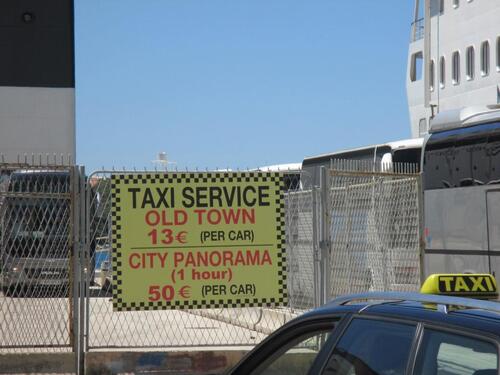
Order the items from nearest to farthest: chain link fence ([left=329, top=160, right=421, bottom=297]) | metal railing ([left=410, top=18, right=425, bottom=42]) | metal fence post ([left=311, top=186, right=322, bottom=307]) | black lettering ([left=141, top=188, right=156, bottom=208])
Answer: black lettering ([left=141, top=188, right=156, bottom=208]), metal fence post ([left=311, top=186, right=322, bottom=307]), chain link fence ([left=329, top=160, right=421, bottom=297]), metal railing ([left=410, top=18, right=425, bottom=42])

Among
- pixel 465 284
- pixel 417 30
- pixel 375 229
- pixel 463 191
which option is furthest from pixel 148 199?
pixel 417 30

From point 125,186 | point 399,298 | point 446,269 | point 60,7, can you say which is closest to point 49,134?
point 60,7

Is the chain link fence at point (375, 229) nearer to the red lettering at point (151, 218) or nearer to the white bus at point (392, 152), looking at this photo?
the red lettering at point (151, 218)

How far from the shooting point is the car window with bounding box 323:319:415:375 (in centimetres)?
381

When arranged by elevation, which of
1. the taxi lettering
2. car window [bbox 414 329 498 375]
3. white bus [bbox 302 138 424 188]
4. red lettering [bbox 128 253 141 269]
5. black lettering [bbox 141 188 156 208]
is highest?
white bus [bbox 302 138 424 188]

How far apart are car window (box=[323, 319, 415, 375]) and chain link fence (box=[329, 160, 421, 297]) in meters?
7.22

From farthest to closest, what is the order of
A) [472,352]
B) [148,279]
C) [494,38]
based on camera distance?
[494,38]
[148,279]
[472,352]

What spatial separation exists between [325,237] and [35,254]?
331 centimetres

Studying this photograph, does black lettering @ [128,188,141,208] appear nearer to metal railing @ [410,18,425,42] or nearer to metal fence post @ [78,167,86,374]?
metal fence post @ [78,167,86,374]

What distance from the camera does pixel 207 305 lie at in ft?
34.2

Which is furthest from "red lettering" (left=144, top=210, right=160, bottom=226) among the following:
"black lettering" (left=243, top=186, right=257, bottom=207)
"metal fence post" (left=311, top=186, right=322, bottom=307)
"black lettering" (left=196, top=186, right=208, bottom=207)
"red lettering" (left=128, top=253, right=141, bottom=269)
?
"metal fence post" (left=311, top=186, right=322, bottom=307)

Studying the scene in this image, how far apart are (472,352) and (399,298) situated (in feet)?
2.33

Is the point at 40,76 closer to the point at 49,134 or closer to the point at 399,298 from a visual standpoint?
the point at 49,134

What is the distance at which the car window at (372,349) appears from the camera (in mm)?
3814
